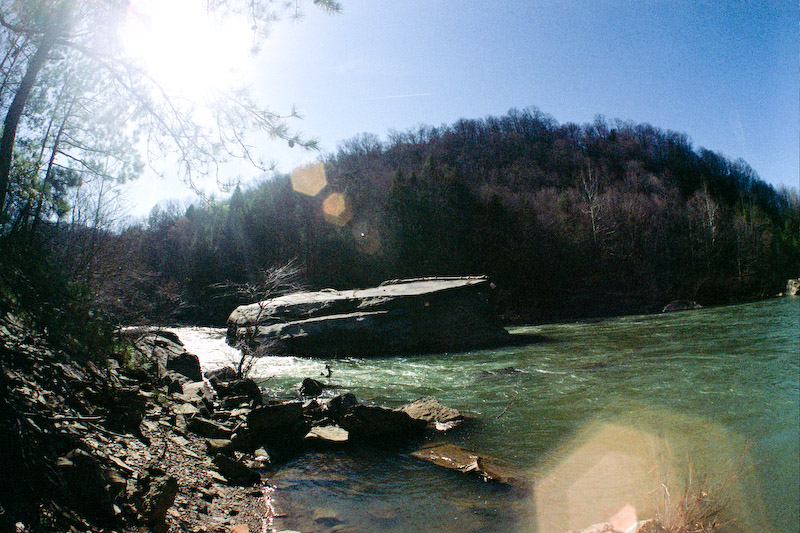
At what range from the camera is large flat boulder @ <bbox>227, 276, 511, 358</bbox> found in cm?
1606

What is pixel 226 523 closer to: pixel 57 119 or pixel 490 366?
pixel 57 119

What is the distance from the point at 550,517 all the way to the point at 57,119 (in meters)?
7.37

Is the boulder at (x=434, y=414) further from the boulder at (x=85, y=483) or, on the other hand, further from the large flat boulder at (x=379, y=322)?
the large flat boulder at (x=379, y=322)

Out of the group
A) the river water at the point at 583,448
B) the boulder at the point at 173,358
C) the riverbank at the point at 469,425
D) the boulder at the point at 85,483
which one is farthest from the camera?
the boulder at the point at 173,358

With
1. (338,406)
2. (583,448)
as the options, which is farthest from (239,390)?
(583,448)

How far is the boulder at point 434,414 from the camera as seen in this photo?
7.01 m

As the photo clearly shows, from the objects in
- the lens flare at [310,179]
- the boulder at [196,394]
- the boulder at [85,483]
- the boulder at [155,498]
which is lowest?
the boulder at [196,394]

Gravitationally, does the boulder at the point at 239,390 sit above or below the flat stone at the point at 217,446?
below

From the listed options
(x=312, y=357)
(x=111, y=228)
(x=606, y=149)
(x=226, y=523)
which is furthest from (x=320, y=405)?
(x=606, y=149)

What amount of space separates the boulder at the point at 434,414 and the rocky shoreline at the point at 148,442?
→ 0.06 feet

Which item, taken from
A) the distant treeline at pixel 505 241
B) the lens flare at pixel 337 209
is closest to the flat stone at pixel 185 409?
the distant treeline at pixel 505 241

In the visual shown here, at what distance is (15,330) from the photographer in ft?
9.62

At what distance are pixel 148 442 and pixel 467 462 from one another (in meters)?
3.59

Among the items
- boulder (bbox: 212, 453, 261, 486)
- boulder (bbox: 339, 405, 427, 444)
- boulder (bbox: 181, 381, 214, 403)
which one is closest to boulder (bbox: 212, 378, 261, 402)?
boulder (bbox: 181, 381, 214, 403)
